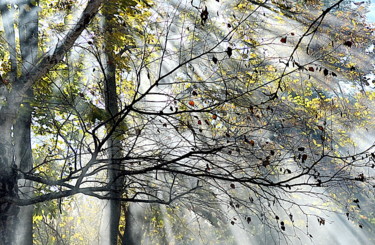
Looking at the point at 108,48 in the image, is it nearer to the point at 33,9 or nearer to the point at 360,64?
the point at 33,9

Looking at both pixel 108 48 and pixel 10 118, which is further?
pixel 108 48

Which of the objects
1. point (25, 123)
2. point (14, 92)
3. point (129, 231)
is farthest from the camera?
point (129, 231)

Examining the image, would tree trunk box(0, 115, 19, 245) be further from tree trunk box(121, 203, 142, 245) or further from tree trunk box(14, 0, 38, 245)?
tree trunk box(121, 203, 142, 245)

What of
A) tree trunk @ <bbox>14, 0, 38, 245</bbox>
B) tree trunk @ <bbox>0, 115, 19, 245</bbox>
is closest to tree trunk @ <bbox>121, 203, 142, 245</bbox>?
tree trunk @ <bbox>14, 0, 38, 245</bbox>

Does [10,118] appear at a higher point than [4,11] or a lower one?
lower

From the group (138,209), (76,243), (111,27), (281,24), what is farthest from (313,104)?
(76,243)

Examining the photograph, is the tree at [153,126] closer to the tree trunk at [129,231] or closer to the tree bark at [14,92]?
the tree bark at [14,92]

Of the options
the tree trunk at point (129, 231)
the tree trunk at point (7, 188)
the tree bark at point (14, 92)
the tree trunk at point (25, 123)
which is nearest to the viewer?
the tree bark at point (14, 92)

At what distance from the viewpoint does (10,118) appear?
5.44m

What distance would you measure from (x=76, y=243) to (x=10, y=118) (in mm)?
14561

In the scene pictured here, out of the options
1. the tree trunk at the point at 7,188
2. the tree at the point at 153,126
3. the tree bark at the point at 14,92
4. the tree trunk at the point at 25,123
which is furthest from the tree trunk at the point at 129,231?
the tree trunk at the point at 7,188

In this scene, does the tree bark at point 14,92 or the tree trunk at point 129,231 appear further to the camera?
the tree trunk at point 129,231

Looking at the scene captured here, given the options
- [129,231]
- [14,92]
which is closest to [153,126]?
[14,92]

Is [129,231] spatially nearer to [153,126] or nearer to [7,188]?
[7,188]
